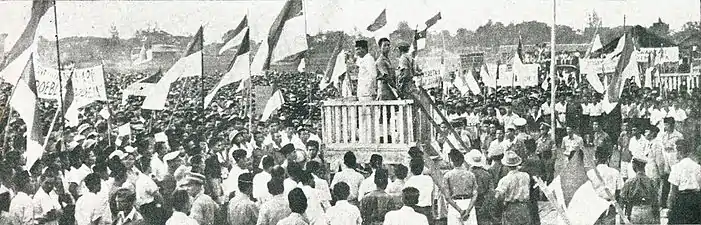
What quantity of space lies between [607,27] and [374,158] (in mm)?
2086

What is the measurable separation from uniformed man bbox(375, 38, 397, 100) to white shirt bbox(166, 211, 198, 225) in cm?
175

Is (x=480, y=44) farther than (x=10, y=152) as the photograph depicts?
No

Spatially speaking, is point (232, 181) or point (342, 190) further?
point (232, 181)

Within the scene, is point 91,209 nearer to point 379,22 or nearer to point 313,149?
point 313,149

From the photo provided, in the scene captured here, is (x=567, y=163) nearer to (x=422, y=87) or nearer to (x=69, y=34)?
(x=422, y=87)

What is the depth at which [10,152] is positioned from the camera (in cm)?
693

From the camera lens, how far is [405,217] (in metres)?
5.45

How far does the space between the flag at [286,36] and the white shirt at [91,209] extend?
1.65 m

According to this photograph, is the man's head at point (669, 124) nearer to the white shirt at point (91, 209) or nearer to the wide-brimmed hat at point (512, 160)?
the wide-brimmed hat at point (512, 160)

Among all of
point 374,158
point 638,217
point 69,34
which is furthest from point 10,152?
point 638,217

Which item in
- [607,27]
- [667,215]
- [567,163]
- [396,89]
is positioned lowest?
[667,215]

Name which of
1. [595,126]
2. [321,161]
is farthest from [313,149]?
[595,126]

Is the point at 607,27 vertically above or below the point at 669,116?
above

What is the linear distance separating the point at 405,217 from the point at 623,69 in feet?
7.30
